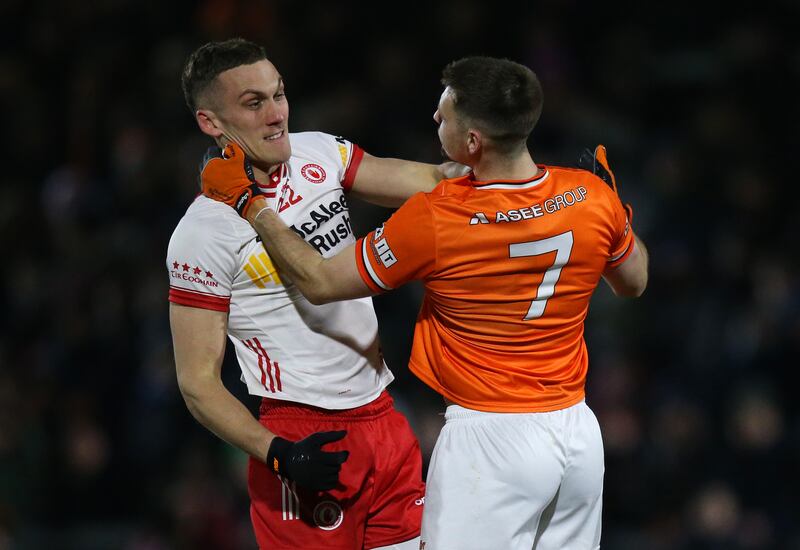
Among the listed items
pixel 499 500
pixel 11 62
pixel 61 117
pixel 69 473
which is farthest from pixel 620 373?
pixel 11 62

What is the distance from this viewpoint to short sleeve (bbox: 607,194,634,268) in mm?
3746

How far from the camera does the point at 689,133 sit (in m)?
8.83

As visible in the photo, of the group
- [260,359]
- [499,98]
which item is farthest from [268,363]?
[499,98]

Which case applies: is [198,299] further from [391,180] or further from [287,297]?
[391,180]

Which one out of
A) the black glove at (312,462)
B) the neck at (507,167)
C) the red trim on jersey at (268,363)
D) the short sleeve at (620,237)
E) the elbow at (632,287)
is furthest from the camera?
the elbow at (632,287)

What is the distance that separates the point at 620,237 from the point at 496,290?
49cm

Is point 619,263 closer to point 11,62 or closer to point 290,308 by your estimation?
point 290,308

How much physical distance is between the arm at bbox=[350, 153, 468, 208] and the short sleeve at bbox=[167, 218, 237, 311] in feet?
2.05

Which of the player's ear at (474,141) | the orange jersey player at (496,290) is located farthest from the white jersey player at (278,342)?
the player's ear at (474,141)

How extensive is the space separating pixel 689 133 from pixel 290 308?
5.71m

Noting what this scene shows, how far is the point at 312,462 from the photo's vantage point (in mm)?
3523

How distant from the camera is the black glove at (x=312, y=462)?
3521mm

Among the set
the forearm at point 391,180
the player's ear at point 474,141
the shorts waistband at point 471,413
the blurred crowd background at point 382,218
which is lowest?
the blurred crowd background at point 382,218

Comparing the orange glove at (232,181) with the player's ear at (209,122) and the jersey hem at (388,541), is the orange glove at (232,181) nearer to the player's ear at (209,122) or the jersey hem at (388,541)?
the player's ear at (209,122)
